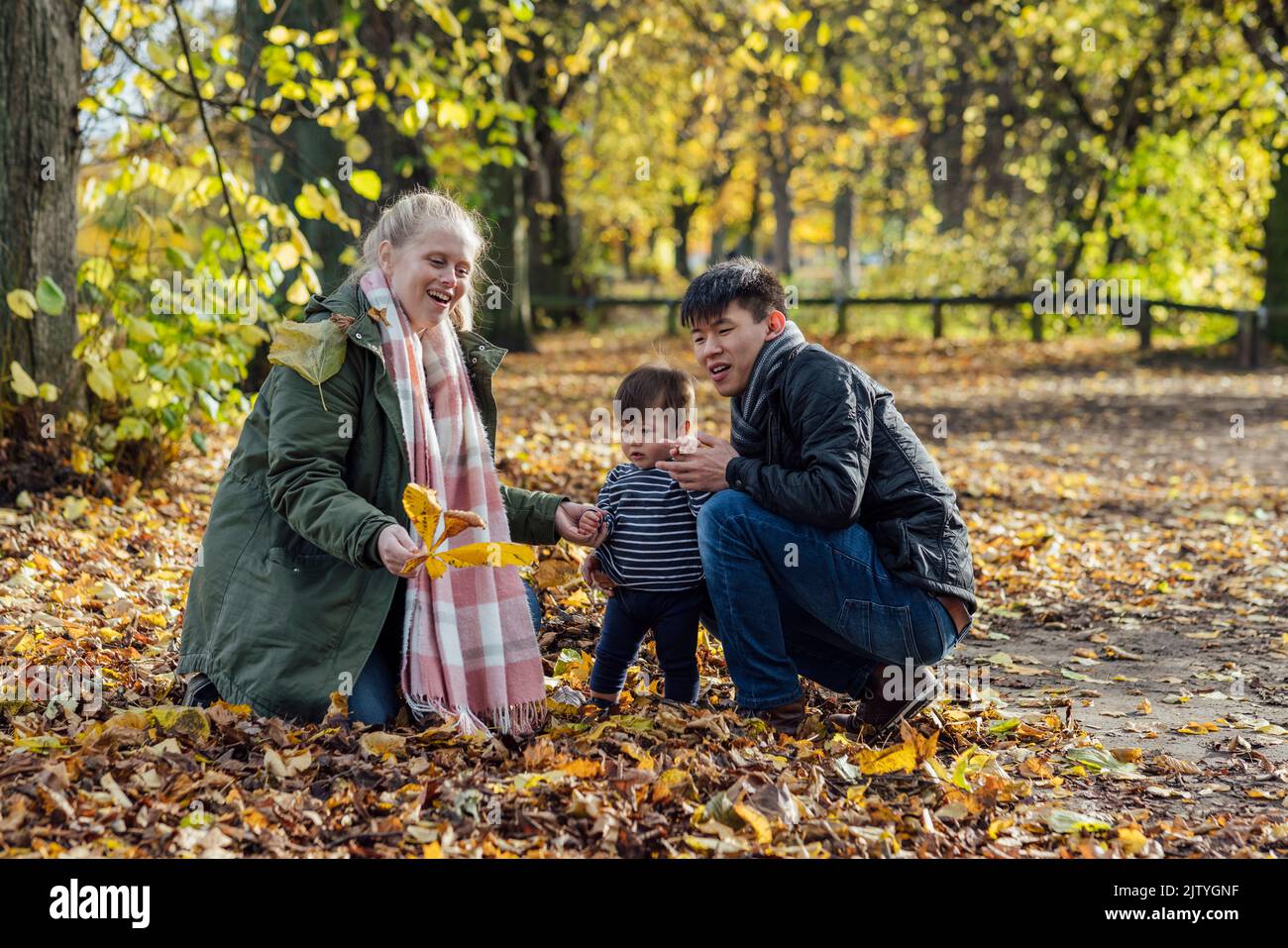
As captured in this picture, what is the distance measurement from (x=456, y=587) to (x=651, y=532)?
582mm

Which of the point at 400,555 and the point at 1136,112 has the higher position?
the point at 1136,112

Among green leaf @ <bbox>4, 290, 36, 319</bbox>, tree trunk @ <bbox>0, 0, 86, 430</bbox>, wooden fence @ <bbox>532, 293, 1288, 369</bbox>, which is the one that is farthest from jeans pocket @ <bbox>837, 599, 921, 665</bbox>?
wooden fence @ <bbox>532, 293, 1288, 369</bbox>

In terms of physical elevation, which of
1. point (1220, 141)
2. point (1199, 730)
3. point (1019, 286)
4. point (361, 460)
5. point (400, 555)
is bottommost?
point (1199, 730)

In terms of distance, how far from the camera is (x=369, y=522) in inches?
131

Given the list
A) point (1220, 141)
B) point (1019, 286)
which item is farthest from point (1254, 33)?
point (1019, 286)

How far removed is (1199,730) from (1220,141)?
15.6m

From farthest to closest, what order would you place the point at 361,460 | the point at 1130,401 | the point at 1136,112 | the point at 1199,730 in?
the point at 1136,112
the point at 1130,401
the point at 1199,730
the point at 361,460

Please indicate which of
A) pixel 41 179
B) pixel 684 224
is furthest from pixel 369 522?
pixel 684 224

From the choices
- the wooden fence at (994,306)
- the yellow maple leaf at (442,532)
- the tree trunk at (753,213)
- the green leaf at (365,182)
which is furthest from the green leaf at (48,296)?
the tree trunk at (753,213)

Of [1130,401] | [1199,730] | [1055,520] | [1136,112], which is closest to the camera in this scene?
[1199,730]

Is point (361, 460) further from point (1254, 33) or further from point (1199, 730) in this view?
point (1254, 33)

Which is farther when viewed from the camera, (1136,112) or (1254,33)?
(1136,112)

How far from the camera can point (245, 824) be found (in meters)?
2.97

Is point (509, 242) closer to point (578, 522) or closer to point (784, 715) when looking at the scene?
point (578, 522)
